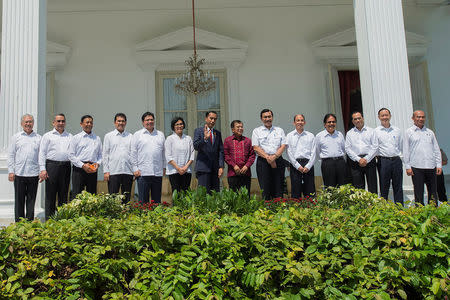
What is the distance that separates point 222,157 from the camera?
5.93m

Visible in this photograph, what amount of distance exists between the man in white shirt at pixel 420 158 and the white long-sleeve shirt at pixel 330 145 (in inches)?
35.7

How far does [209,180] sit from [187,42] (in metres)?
4.68

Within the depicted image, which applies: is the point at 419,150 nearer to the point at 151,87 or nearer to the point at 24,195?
the point at 24,195

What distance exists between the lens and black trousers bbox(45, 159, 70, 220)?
5504mm

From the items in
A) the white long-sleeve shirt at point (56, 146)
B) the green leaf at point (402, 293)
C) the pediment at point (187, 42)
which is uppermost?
the pediment at point (187, 42)

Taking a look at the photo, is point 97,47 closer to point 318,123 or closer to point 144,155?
point 144,155

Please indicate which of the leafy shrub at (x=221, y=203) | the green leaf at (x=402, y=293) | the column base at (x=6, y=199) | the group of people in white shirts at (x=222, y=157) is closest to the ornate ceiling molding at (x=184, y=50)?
the group of people in white shirts at (x=222, y=157)

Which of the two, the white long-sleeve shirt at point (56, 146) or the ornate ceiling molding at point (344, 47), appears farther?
the ornate ceiling molding at point (344, 47)

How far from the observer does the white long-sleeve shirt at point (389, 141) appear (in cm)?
575

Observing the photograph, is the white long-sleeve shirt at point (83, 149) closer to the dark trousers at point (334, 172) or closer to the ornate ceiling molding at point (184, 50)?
the dark trousers at point (334, 172)

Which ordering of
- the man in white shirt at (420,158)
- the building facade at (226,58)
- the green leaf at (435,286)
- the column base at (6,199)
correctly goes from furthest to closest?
1. the building facade at (226,58)
2. the man in white shirt at (420,158)
3. the column base at (6,199)
4. the green leaf at (435,286)

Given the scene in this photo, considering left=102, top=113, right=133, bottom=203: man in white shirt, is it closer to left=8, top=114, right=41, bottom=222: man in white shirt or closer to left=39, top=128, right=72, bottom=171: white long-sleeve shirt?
left=39, top=128, right=72, bottom=171: white long-sleeve shirt

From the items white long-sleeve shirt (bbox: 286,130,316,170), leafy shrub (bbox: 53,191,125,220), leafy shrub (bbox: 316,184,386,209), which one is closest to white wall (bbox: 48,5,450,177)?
white long-sleeve shirt (bbox: 286,130,316,170)

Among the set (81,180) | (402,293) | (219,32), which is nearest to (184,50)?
(219,32)
